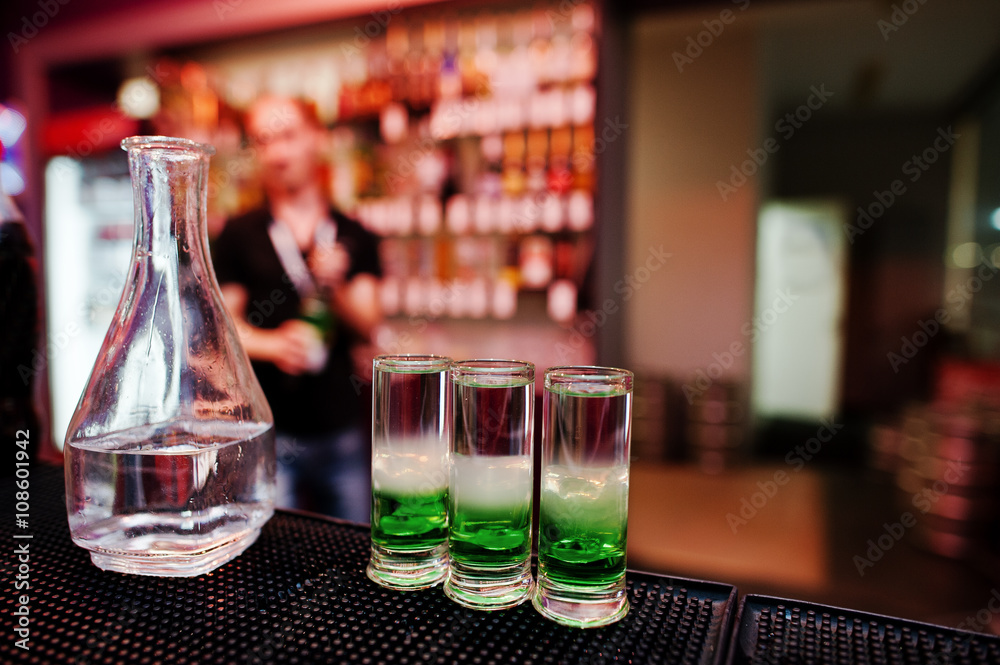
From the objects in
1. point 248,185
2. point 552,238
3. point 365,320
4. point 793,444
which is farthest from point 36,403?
point 793,444

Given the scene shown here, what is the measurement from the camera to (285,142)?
2348 mm

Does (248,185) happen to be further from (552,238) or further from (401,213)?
(552,238)

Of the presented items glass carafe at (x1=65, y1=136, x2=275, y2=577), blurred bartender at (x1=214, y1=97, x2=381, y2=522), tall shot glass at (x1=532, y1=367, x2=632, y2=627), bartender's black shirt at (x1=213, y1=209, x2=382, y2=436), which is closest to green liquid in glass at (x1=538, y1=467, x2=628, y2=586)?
tall shot glass at (x1=532, y1=367, x2=632, y2=627)

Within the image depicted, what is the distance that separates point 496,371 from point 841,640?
14.8 inches

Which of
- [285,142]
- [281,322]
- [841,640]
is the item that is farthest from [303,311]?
[841,640]

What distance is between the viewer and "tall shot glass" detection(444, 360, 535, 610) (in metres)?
0.60

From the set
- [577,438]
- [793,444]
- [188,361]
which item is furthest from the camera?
[793,444]

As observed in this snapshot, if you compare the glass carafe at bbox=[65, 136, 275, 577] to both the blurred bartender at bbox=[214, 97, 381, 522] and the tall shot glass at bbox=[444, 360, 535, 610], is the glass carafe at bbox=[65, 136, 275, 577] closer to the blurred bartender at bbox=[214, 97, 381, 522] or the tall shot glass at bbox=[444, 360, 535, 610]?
the tall shot glass at bbox=[444, 360, 535, 610]

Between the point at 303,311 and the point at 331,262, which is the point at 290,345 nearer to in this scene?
the point at 303,311

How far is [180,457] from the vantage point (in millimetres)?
626

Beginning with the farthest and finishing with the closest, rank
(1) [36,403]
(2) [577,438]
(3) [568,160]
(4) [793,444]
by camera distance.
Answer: (4) [793,444] → (3) [568,160] → (1) [36,403] → (2) [577,438]

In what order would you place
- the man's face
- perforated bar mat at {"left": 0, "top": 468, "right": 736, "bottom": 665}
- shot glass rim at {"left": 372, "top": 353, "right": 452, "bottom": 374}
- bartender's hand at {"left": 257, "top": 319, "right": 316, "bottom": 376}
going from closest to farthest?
perforated bar mat at {"left": 0, "top": 468, "right": 736, "bottom": 665} < shot glass rim at {"left": 372, "top": 353, "right": 452, "bottom": 374} < bartender's hand at {"left": 257, "top": 319, "right": 316, "bottom": 376} < the man's face

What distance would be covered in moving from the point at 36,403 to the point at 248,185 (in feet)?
11.1

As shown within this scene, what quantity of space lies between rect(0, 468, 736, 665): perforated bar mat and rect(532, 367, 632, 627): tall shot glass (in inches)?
1.0
